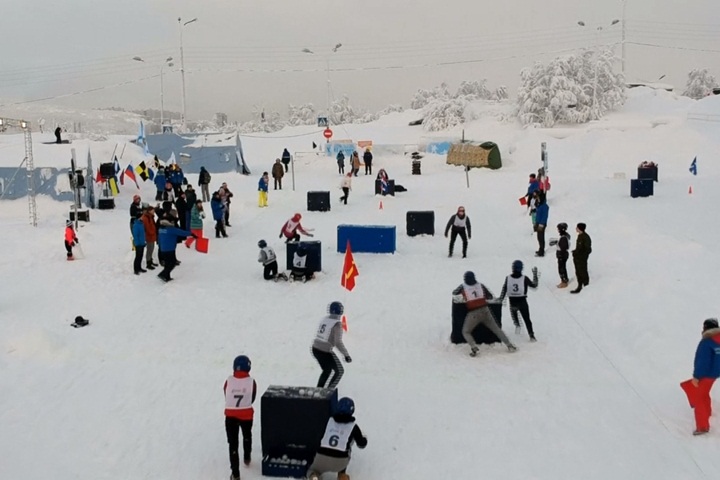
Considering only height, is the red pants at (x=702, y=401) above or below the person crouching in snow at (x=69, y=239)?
below

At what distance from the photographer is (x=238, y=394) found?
282 inches

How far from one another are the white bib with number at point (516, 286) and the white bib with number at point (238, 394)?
18.9 feet

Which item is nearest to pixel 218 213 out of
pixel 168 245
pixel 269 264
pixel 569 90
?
pixel 168 245

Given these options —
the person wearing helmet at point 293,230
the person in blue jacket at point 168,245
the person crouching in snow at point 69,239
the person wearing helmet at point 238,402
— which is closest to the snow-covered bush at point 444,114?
the person wearing helmet at point 293,230

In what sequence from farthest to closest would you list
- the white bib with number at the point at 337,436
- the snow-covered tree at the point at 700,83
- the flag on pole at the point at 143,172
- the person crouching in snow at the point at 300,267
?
1. the snow-covered tree at the point at 700,83
2. the flag on pole at the point at 143,172
3. the person crouching in snow at the point at 300,267
4. the white bib with number at the point at 337,436

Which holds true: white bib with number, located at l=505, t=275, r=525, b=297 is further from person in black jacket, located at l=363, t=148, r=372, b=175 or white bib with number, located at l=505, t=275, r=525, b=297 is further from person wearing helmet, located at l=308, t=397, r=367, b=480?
person in black jacket, located at l=363, t=148, r=372, b=175

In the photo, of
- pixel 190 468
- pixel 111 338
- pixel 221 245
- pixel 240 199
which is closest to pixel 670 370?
pixel 190 468

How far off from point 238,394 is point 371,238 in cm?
1165

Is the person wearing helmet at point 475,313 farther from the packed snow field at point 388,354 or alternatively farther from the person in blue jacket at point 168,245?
the person in blue jacket at point 168,245

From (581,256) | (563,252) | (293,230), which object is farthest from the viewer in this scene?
(293,230)

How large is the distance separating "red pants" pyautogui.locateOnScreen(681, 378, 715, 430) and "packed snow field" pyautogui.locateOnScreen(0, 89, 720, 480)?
0.21 m

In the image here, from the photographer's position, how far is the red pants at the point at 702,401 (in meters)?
7.83

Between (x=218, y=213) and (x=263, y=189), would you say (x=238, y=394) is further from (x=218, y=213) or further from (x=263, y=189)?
(x=263, y=189)

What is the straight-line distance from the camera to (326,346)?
8.95 metres
